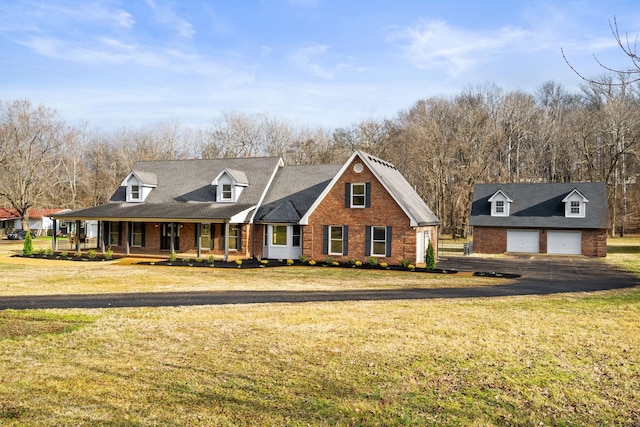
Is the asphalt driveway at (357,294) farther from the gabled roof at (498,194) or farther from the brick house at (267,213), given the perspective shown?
the gabled roof at (498,194)

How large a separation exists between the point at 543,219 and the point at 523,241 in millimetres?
2173

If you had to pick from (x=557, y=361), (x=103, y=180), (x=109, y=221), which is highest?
(x=103, y=180)

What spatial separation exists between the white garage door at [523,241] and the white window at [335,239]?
667 inches

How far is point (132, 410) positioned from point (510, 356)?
22.1 feet

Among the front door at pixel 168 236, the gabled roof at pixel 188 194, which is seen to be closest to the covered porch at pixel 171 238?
the front door at pixel 168 236

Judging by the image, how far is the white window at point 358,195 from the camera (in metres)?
28.2

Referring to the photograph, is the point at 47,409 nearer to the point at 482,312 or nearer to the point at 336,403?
the point at 336,403

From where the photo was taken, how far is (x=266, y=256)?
3038 cm

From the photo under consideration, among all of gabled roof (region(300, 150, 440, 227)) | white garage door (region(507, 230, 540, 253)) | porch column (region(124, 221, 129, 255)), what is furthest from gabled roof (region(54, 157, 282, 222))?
white garage door (region(507, 230, 540, 253))

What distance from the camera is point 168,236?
106 feet

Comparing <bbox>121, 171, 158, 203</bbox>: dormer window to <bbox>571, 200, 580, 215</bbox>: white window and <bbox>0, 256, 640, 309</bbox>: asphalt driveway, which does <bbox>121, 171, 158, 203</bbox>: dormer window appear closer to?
<bbox>0, 256, 640, 309</bbox>: asphalt driveway

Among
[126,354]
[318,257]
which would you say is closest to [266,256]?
[318,257]

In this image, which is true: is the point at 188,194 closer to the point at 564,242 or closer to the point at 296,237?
the point at 296,237

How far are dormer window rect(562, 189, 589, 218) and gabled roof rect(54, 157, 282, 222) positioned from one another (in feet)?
70.1
